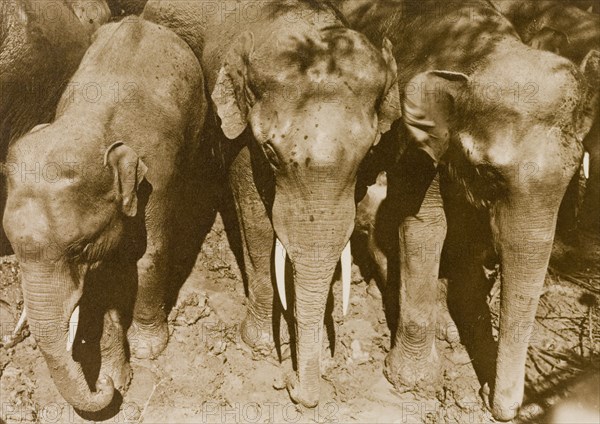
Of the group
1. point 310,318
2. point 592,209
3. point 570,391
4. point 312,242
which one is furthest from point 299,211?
point 592,209

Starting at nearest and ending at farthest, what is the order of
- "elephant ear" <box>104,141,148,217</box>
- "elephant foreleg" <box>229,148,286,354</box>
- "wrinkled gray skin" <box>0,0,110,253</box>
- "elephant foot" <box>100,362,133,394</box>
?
"elephant ear" <box>104,141,148,217</box>
"elephant foreleg" <box>229,148,286,354</box>
"elephant foot" <box>100,362,133,394</box>
"wrinkled gray skin" <box>0,0,110,253</box>

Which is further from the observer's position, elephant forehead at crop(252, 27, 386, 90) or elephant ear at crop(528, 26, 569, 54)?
elephant ear at crop(528, 26, 569, 54)

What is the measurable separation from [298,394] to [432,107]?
1.82 m

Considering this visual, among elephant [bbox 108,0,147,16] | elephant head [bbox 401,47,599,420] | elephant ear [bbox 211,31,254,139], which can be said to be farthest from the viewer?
elephant [bbox 108,0,147,16]

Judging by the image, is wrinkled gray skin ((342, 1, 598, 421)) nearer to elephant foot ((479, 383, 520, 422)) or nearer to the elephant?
elephant foot ((479, 383, 520, 422))

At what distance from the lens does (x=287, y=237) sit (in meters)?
3.23

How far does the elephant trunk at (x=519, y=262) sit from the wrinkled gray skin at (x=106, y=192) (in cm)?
196

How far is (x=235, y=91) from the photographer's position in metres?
3.43

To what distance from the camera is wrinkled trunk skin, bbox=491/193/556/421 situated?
3049mm

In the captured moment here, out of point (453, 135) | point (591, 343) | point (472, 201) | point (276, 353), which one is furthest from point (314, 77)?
point (591, 343)

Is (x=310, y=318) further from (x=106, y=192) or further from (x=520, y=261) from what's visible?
(x=106, y=192)

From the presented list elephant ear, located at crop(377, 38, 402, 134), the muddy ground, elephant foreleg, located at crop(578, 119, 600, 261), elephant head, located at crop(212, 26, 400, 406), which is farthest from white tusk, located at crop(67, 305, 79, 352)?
elephant foreleg, located at crop(578, 119, 600, 261)

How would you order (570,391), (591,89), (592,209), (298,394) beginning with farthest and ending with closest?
(592,209) → (570,391) → (298,394) → (591,89)

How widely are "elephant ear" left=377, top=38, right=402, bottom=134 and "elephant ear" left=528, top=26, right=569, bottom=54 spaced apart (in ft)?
3.45
